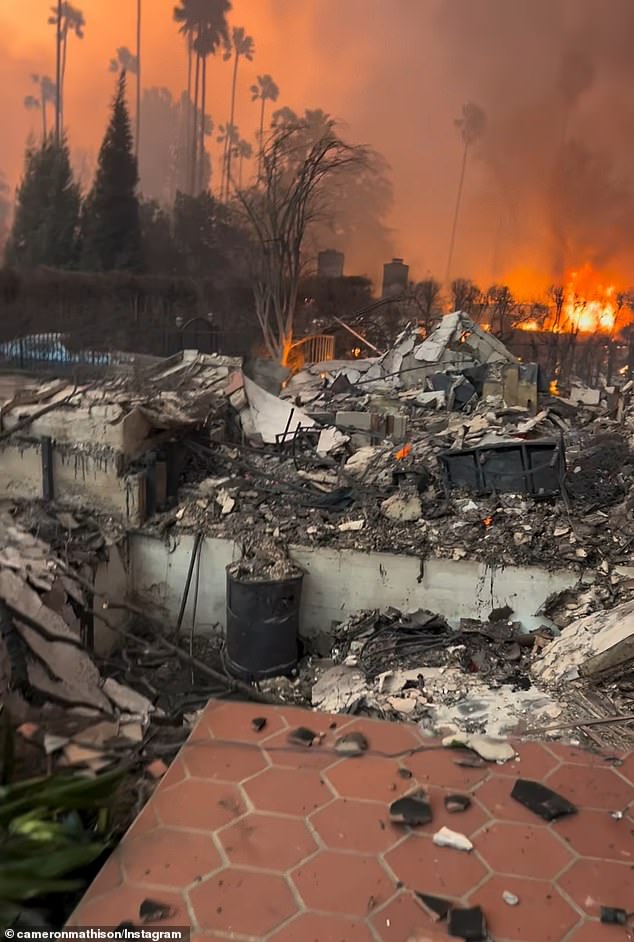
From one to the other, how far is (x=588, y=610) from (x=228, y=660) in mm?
3858

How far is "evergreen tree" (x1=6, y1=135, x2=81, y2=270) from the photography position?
26.8 m

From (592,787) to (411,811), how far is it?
0.57 meters

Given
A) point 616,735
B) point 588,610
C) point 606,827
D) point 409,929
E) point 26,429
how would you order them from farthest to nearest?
point 26,429
point 588,610
point 616,735
point 606,827
point 409,929

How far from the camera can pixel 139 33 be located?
1341 inches

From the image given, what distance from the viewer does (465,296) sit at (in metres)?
28.7

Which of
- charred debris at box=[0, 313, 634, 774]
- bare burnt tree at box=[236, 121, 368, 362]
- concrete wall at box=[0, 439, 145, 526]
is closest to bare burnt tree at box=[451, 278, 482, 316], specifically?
bare burnt tree at box=[236, 121, 368, 362]

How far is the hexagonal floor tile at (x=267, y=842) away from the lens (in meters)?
1.60

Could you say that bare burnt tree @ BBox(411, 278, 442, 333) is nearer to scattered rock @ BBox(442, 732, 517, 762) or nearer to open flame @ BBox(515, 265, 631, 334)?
open flame @ BBox(515, 265, 631, 334)

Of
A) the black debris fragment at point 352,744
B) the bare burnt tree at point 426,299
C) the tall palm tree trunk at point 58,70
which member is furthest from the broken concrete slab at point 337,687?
the tall palm tree trunk at point 58,70

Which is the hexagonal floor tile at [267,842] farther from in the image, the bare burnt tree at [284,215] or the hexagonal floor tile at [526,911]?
the bare burnt tree at [284,215]

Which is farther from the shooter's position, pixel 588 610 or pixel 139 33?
pixel 139 33

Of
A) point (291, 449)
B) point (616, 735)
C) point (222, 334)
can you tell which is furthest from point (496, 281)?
point (616, 735)

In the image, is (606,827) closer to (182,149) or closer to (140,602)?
(140,602)

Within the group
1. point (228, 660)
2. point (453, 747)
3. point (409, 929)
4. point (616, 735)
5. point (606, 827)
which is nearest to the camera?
point (409, 929)
